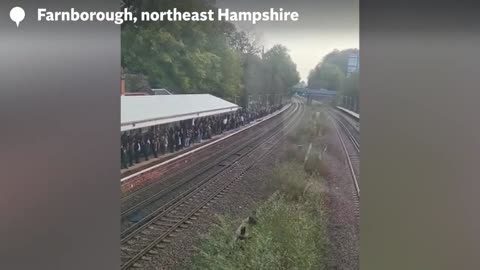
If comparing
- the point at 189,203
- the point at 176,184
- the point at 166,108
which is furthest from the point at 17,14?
the point at 189,203

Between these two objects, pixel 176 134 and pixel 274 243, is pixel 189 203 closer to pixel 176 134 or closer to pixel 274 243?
pixel 176 134

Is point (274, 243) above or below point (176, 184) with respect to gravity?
below

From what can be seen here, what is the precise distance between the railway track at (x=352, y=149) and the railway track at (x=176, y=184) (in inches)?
14.4

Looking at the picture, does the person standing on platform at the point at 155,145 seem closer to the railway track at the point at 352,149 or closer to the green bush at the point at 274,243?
the green bush at the point at 274,243

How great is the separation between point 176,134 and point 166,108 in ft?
0.62

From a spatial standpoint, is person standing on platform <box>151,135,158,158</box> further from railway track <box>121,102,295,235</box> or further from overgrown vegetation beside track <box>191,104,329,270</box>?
overgrown vegetation beside track <box>191,104,329,270</box>

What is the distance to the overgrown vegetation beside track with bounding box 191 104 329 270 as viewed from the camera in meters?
2.98

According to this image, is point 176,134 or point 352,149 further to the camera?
point 176,134

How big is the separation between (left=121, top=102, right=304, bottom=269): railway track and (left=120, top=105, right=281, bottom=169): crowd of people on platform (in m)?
0.18

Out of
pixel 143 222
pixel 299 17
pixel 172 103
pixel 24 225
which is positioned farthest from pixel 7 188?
pixel 299 17

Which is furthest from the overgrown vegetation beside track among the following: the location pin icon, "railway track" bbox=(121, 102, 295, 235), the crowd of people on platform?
the location pin icon

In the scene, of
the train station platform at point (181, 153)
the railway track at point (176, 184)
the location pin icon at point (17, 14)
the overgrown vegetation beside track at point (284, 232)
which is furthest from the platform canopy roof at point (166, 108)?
the location pin icon at point (17, 14)

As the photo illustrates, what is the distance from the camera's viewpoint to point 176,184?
301cm

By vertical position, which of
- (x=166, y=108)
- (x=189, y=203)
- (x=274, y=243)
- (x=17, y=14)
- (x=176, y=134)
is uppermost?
(x=17, y=14)
